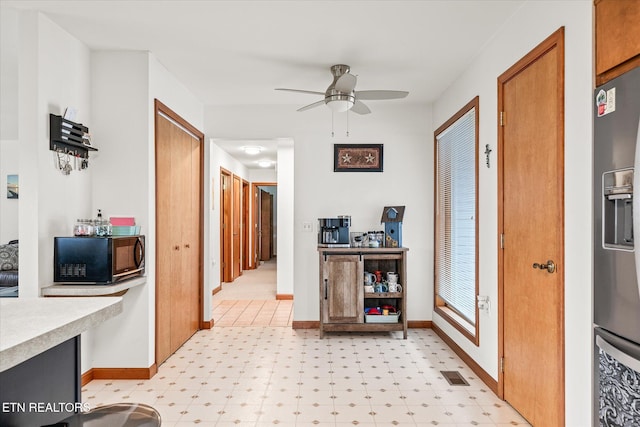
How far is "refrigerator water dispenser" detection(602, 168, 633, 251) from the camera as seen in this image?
141 cm

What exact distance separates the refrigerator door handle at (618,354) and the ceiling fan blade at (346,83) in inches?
87.4

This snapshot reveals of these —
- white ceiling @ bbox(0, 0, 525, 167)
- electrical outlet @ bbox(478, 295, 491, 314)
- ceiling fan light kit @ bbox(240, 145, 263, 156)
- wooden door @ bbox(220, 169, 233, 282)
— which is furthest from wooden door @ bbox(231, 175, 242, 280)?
electrical outlet @ bbox(478, 295, 491, 314)

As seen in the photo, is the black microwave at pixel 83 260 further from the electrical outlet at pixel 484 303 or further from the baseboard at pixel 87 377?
the electrical outlet at pixel 484 303

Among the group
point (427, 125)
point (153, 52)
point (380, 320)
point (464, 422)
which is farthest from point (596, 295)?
point (153, 52)

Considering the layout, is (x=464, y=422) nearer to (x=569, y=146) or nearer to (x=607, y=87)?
(x=569, y=146)

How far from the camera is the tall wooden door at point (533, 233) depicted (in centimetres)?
194

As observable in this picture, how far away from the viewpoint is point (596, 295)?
1.63 metres

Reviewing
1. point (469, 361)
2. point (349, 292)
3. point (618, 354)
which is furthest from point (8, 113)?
point (618, 354)

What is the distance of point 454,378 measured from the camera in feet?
9.61

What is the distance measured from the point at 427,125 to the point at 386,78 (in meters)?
1.04

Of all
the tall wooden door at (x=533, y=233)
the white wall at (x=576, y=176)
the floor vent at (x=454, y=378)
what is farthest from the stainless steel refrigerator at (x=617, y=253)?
the floor vent at (x=454, y=378)

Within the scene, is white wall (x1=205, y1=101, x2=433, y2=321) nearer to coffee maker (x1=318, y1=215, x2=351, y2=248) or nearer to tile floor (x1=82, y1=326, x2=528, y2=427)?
coffee maker (x1=318, y1=215, x2=351, y2=248)

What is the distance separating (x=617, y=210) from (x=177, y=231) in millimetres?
3327

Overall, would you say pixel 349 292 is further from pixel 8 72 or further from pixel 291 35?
pixel 8 72
